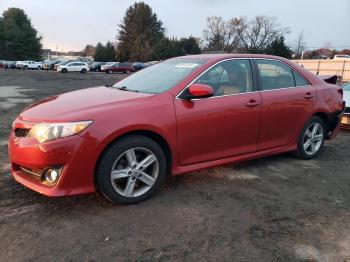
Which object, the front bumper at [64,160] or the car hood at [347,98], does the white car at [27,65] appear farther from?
the front bumper at [64,160]

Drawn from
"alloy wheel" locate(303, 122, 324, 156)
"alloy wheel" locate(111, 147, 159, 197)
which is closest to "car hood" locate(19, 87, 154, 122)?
"alloy wheel" locate(111, 147, 159, 197)

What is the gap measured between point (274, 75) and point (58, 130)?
3092 mm

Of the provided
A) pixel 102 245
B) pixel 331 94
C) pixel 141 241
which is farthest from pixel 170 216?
pixel 331 94

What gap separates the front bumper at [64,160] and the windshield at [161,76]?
1162mm

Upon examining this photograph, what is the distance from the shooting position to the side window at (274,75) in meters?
4.87

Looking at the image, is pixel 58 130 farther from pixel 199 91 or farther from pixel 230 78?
pixel 230 78

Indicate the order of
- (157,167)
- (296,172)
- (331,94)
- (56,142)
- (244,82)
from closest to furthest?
(56,142)
(157,167)
(244,82)
(296,172)
(331,94)

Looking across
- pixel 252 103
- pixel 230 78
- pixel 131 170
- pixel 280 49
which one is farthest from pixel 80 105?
pixel 280 49

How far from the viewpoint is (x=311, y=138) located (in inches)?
220

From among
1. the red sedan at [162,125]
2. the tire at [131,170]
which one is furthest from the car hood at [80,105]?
the tire at [131,170]

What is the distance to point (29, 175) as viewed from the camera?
3705 millimetres

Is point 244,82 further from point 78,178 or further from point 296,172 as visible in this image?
point 78,178

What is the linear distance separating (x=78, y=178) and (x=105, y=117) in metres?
0.64

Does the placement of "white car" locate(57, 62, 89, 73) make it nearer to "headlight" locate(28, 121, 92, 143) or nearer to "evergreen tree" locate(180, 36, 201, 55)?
"evergreen tree" locate(180, 36, 201, 55)
